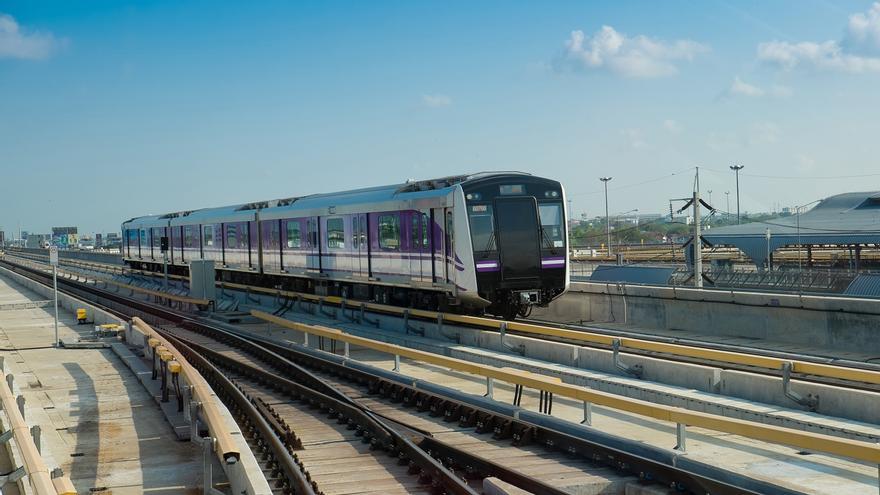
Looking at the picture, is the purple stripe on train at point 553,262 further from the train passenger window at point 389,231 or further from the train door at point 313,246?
the train door at point 313,246

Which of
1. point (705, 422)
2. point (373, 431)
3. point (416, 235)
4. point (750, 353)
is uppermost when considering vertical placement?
point (416, 235)

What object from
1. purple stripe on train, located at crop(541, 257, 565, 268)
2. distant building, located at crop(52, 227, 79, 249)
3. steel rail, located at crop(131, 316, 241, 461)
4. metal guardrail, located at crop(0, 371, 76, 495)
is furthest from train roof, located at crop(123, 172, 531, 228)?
distant building, located at crop(52, 227, 79, 249)

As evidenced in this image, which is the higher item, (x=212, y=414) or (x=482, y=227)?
(x=482, y=227)

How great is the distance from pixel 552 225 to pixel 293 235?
39.6 ft

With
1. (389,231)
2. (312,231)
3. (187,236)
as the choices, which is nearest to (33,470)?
(389,231)

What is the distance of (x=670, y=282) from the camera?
Result: 27781 mm

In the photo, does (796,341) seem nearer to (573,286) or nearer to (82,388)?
(573,286)

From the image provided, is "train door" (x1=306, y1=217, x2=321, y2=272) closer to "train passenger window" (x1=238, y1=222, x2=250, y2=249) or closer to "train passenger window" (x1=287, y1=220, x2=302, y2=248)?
"train passenger window" (x1=287, y1=220, x2=302, y2=248)

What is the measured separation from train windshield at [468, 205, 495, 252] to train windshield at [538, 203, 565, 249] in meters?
1.30

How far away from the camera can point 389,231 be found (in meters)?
23.1

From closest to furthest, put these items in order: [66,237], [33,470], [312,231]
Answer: [33,470], [312,231], [66,237]

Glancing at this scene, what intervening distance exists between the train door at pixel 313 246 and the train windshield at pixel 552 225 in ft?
30.9

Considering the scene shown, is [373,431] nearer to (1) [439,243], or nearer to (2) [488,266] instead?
(2) [488,266]

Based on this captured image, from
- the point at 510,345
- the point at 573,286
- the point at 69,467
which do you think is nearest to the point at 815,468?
the point at 69,467
